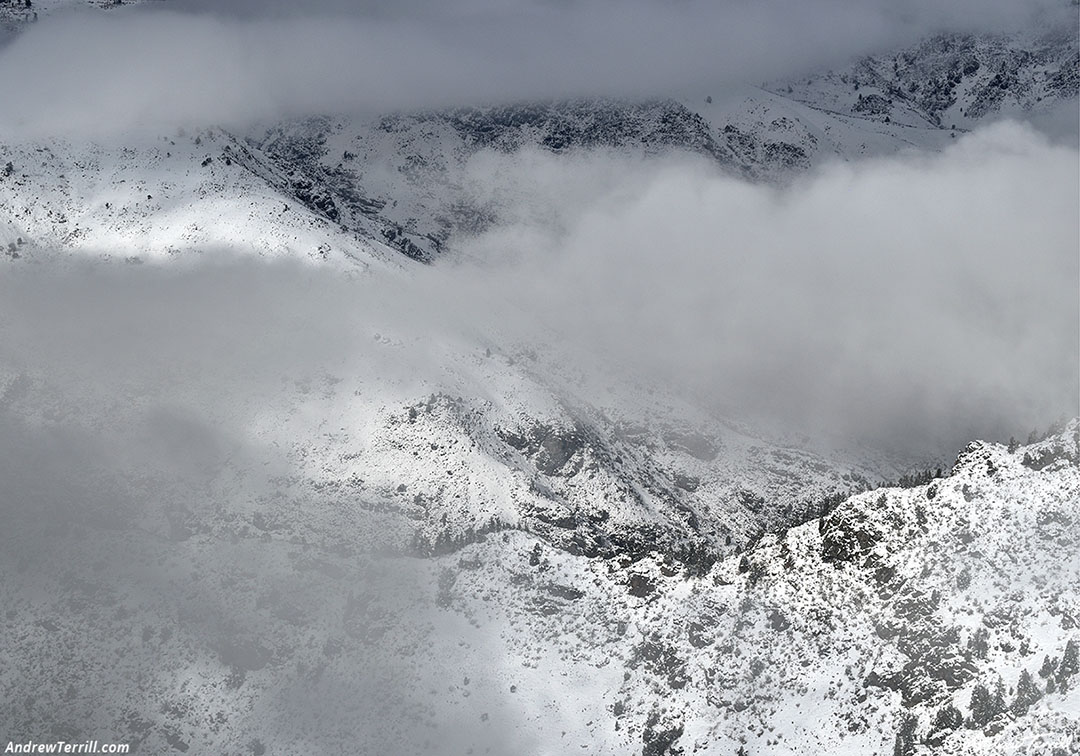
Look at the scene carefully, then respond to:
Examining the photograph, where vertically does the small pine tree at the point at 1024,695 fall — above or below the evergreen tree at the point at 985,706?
above

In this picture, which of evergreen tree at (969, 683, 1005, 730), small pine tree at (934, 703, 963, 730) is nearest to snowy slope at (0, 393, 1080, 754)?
evergreen tree at (969, 683, 1005, 730)

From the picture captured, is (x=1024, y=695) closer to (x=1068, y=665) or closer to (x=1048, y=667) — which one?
(x=1048, y=667)

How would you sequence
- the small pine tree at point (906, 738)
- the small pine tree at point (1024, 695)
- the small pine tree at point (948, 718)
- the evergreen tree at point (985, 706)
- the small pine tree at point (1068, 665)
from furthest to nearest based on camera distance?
the small pine tree at point (906, 738) → the small pine tree at point (948, 718) → the evergreen tree at point (985, 706) → the small pine tree at point (1068, 665) → the small pine tree at point (1024, 695)

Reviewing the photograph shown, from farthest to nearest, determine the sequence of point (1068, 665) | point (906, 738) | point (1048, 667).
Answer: point (906, 738)
point (1048, 667)
point (1068, 665)

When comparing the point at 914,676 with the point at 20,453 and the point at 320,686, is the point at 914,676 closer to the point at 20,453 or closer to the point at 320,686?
the point at 320,686

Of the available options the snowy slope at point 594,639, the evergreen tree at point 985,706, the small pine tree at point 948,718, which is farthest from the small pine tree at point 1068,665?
the small pine tree at point 948,718

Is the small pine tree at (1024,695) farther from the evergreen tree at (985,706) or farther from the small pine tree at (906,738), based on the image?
the small pine tree at (906,738)

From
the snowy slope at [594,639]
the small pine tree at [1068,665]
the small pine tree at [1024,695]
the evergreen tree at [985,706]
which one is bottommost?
the snowy slope at [594,639]

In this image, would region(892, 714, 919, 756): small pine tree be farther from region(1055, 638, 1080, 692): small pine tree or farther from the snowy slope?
region(1055, 638, 1080, 692): small pine tree

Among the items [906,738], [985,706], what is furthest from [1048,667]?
[906,738]
